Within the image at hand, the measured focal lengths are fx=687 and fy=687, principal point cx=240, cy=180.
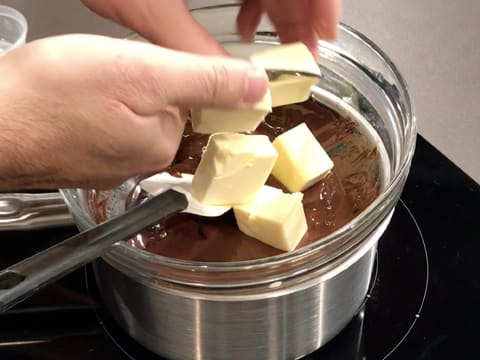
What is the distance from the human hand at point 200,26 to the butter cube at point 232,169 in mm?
109

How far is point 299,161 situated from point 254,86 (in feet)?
0.77

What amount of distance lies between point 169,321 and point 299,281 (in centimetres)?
16

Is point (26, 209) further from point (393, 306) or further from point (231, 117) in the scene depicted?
point (393, 306)

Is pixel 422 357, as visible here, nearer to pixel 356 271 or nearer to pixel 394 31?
pixel 356 271

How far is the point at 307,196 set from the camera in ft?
2.96

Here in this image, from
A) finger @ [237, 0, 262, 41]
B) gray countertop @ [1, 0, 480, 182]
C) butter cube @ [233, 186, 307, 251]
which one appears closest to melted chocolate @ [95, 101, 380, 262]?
butter cube @ [233, 186, 307, 251]

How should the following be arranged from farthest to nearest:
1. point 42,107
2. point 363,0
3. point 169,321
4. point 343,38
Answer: point 363,0 < point 343,38 < point 169,321 < point 42,107

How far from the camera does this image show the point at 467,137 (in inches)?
51.6

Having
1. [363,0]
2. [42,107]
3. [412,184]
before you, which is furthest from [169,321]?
[363,0]

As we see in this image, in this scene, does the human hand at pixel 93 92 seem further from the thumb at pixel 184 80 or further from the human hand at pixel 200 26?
the human hand at pixel 200 26

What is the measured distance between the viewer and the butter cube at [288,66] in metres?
0.74

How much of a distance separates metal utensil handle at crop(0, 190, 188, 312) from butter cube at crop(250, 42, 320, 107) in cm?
19

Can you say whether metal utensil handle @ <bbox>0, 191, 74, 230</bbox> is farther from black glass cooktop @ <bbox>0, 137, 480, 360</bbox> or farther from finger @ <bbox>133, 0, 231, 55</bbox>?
finger @ <bbox>133, 0, 231, 55</bbox>

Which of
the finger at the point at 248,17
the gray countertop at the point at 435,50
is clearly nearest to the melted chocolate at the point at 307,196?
the finger at the point at 248,17
